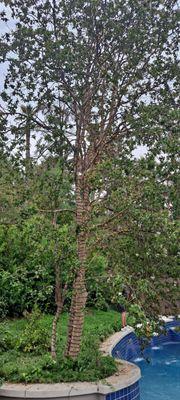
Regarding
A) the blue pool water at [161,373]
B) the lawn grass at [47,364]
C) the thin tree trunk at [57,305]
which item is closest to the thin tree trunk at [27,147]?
the thin tree trunk at [57,305]

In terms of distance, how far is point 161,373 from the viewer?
901 centimetres

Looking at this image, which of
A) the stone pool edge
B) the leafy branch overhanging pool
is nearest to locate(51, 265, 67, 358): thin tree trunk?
the stone pool edge

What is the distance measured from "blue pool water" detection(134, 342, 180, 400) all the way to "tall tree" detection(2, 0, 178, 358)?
7.35 ft

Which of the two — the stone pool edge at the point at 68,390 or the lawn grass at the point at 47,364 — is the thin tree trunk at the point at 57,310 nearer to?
the lawn grass at the point at 47,364

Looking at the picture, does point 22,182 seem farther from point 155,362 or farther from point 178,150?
point 155,362

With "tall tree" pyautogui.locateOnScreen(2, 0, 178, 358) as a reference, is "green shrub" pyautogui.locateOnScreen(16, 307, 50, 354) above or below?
below

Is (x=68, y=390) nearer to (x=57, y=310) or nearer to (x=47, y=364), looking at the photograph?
(x=47, y=364)

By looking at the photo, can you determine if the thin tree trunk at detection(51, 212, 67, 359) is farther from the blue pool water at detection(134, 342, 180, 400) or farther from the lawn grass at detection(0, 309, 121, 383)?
the blue pool water at detection(134, 342, 180, 400)

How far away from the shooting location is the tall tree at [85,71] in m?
5.93

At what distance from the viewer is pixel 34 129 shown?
22.0ft

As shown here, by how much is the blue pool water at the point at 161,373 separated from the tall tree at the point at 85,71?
224 centimetres

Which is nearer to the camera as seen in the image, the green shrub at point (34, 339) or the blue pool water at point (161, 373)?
the green shrub at point (34, 339)

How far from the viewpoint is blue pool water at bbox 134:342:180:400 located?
7.46m

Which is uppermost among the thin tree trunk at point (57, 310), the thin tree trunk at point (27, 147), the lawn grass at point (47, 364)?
the thin tree trunk at point (27, 147)
